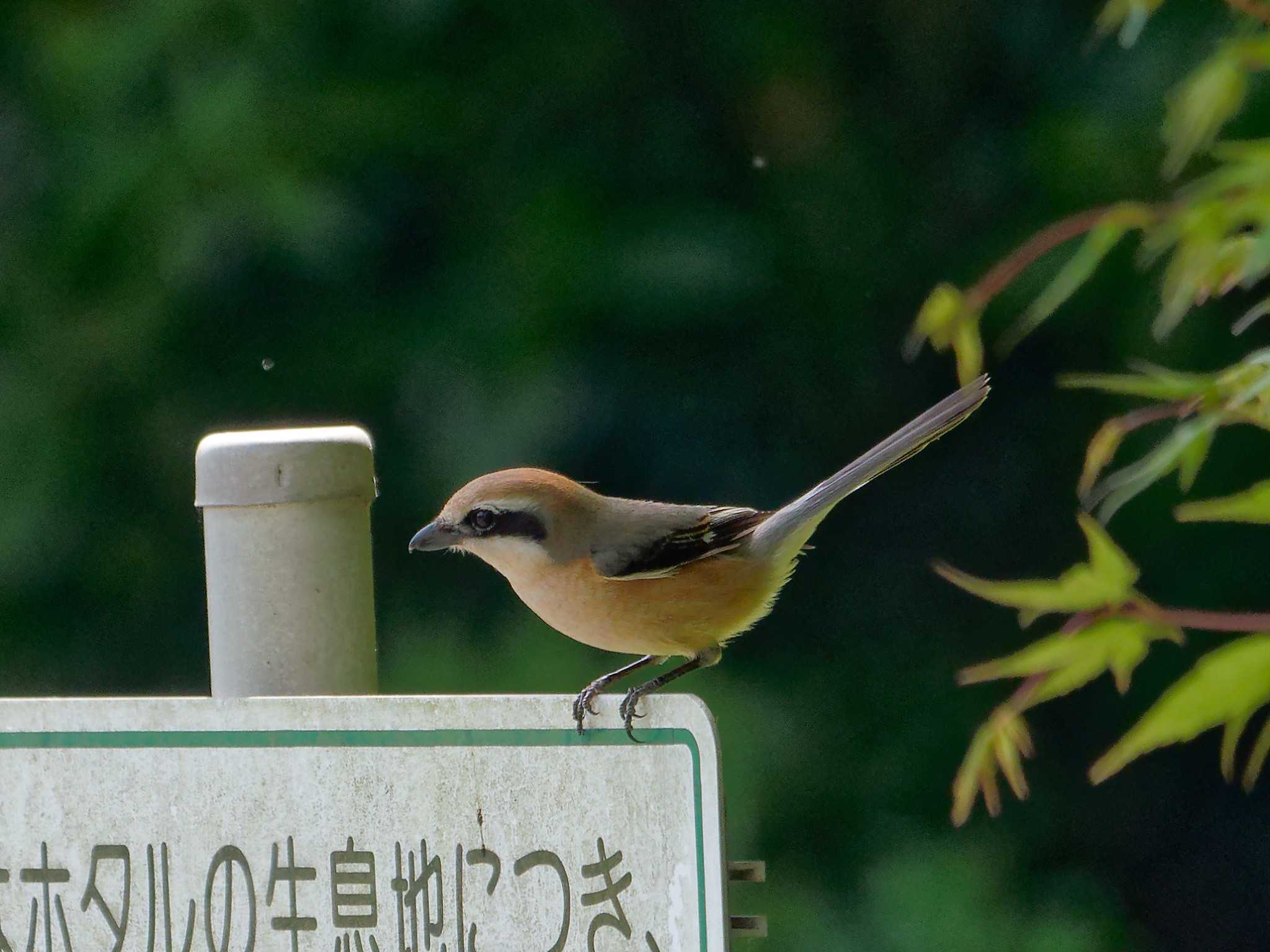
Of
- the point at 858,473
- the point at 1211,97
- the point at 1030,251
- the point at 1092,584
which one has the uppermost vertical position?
the point at 1211,97

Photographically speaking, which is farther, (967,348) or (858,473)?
(858,473)

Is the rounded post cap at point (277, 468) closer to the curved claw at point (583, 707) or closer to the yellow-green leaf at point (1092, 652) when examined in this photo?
the curved claw at point (583, 707)

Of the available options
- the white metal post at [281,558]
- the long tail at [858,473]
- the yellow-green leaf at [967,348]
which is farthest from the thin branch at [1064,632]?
the white metal post at [281,558]

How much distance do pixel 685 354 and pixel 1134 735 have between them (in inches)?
84.0

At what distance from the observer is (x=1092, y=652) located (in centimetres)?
147

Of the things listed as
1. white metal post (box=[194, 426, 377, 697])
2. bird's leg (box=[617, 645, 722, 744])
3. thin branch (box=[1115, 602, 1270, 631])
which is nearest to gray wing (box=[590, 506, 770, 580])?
bird's leg (box=[617, 645, 722, 744])

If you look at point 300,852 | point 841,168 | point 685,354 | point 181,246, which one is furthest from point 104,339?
point 300,852

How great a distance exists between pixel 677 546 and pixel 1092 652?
90cm

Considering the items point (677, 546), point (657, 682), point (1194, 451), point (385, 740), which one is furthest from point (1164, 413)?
point (677, 546)

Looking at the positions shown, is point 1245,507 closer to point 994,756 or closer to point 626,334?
point 994,756

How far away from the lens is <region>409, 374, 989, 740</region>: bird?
2.19 metres

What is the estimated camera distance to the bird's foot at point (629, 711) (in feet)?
4.85

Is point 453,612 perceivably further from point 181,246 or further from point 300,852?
point 300,852

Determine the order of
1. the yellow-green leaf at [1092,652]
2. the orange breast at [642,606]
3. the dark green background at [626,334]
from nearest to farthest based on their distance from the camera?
the yellow-green leaf at [1092,652], the orange breast at [642,606], the dark green background at [626,334]
